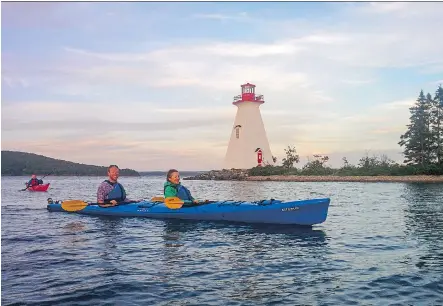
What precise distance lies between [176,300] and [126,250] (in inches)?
157

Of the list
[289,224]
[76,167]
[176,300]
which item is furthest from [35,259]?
[76,167]

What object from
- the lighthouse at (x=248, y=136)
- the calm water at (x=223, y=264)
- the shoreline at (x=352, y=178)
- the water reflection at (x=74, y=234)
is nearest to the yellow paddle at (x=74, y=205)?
the water reflection at (x=74, y=234)

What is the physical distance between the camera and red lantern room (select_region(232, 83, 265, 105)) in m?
58.2

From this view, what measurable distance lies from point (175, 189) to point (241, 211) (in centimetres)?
272

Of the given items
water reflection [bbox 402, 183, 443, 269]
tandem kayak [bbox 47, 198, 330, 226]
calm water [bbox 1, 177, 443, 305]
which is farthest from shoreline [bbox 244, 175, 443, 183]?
tandem kayak [bbox 47, 198, 330, 226]

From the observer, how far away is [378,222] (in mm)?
13945

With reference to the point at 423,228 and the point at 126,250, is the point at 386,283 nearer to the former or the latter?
the point at 126,250

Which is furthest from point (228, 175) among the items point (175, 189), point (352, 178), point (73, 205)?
point (175, 189)

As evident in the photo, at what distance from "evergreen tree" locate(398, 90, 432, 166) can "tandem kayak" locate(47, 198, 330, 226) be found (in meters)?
42.6

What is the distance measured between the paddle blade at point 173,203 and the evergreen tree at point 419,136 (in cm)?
4338

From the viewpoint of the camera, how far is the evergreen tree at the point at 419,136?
5088cm

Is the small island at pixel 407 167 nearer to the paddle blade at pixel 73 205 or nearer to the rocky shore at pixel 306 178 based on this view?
the rocky shore at pixel 306 178

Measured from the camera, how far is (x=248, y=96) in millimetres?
58250

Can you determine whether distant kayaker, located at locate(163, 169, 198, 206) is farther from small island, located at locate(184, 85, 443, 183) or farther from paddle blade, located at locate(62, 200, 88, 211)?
small island, located at locate(184, 85, 443, 183)
